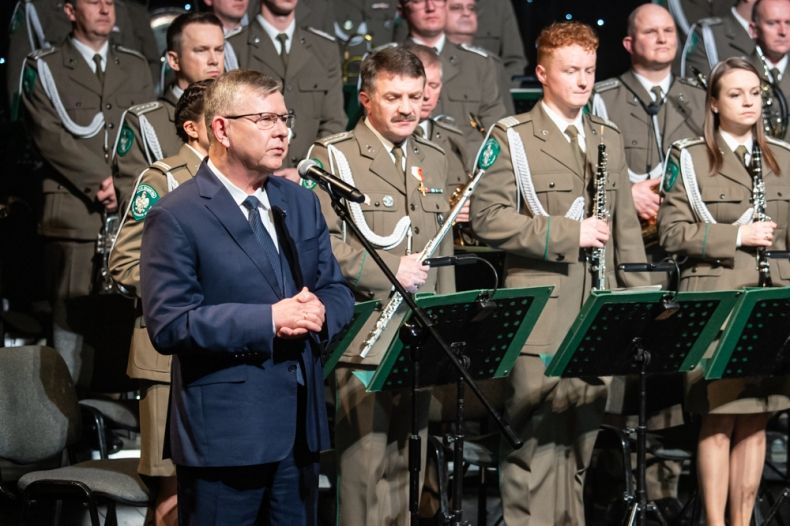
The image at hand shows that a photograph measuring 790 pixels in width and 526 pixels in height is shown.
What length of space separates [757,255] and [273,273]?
103 inches

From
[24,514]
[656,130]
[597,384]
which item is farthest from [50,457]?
[656,130]

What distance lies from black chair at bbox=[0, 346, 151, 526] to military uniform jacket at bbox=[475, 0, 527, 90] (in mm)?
4299

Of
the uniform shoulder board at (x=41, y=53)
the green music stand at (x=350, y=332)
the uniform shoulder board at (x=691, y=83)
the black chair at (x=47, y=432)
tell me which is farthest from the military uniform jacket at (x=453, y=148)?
the black chair at (x=47, y=432)

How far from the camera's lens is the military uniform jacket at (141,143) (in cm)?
564

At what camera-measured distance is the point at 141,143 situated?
5660 mm

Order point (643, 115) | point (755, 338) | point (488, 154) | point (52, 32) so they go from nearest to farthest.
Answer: point (755, 338) → point (488, 154) → point (643, 115) → point (52, 32)

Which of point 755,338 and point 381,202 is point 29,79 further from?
point 755,338

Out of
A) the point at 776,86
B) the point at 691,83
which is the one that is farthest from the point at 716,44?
the point at 691,83

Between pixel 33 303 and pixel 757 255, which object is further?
pixel 33 303

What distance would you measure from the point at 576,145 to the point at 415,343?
1.58 metres

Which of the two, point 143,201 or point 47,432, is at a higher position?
point 143,201

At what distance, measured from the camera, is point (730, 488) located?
220 inches

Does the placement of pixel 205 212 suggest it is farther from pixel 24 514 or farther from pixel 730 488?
pixel 730 488

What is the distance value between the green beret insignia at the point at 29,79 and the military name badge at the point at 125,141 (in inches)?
45.2
